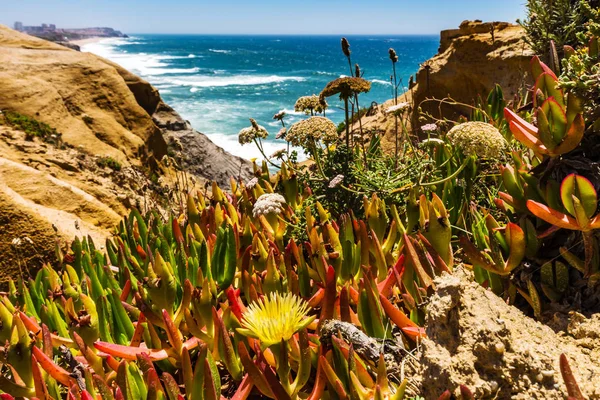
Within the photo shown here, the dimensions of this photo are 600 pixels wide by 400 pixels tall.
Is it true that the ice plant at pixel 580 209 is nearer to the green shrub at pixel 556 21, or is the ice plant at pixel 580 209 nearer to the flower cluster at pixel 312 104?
the green shrub at pixel 556 21

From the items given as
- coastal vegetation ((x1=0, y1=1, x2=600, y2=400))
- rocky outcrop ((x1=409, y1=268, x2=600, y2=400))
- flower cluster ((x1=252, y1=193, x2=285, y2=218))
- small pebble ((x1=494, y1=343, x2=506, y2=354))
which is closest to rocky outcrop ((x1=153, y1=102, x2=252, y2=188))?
flower cluster ((x1=252, y1=193, x2=285, y2=218))

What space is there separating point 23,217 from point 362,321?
9.79 ft

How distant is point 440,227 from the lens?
223 cm

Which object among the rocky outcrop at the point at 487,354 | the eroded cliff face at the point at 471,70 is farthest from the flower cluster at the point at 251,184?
the eroded cliff face at the point at 471,70

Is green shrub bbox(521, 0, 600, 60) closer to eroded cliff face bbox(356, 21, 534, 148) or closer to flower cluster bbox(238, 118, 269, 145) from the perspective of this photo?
flower cluster bbox(238, 118, 269, 145)

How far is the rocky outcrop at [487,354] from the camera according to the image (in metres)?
1.38

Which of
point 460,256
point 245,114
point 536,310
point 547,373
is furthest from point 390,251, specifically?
point 245,114

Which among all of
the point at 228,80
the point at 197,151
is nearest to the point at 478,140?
the point at 197,151

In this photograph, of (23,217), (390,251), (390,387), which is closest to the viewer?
(390,387)

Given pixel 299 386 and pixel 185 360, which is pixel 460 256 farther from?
pixel 185 360

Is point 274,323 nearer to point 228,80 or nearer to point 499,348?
point 499,348

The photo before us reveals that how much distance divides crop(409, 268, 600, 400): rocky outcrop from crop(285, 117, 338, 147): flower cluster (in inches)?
68.6

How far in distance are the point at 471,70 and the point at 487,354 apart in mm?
6161

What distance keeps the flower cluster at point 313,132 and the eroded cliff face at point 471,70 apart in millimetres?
3246
